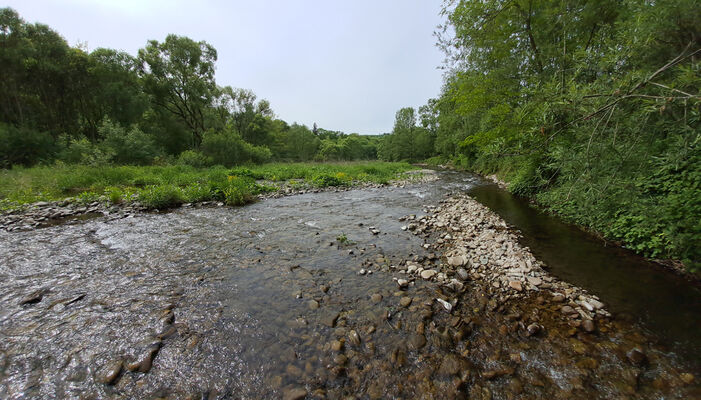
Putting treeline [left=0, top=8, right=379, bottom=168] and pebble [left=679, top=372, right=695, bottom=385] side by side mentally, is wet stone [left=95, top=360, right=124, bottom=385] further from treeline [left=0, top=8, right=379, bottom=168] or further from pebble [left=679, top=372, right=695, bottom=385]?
treeline [left=0, top=8, right=379, bottom=168]

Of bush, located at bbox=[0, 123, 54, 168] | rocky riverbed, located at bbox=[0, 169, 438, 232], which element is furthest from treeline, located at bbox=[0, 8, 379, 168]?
rocky riverbed, located at bbox=[0, 169, 438, 232]

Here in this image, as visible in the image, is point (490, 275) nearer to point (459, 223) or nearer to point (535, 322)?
point (535, 322)

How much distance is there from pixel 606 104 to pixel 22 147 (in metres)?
35.4

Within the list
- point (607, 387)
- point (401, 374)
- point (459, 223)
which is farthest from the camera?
point (459, 223)

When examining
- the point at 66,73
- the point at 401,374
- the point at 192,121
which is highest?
the point at 66,73

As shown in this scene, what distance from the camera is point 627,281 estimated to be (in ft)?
13.5

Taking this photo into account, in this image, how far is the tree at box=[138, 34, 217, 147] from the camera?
1162 inches

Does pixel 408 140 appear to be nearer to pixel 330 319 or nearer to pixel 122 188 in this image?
pixel 122 188

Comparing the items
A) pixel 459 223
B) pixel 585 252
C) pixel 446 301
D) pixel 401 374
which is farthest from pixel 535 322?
pixel 459 223

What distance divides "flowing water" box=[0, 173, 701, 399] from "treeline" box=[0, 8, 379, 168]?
18.7 m

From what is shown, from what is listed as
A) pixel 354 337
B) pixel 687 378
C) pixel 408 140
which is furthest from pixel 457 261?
pixel 408 140

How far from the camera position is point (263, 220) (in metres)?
8.17

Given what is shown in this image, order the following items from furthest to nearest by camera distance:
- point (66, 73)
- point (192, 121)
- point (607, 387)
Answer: point (192, 121), point (66, 73), point (607, 387)

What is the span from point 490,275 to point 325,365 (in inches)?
142
